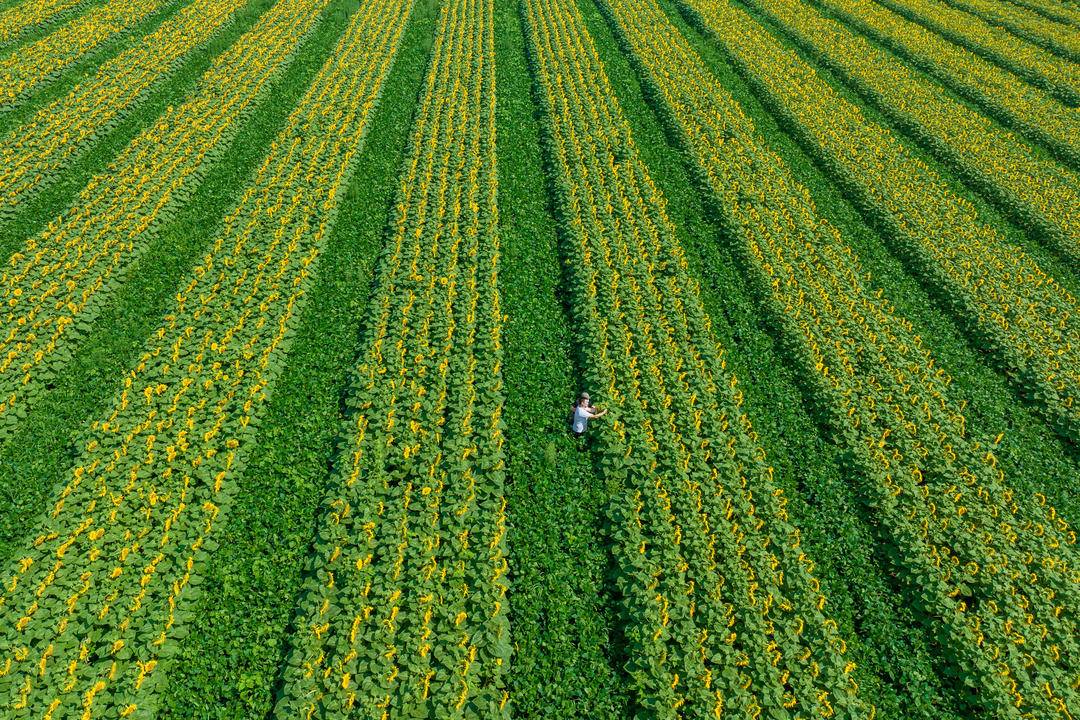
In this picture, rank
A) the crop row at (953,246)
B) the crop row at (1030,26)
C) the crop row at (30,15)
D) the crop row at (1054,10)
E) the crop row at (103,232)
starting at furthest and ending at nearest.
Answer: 1. the crop row at (1054,10)
2. the crop row at (1030,26)
3. the crop row at (30,15)
4. the crop row at (953,246)
5. the crop row at (103,232)

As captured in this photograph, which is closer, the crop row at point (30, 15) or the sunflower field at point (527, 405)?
the sunflower field at point (527, 405)

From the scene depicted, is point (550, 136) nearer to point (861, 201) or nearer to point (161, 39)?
point (861, 201)

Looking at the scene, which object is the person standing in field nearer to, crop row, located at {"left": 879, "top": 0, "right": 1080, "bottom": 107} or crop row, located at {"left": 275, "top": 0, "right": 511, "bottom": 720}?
crop row, located at {"left": 275, "top": 0, "right": 511, "bottom": 720}

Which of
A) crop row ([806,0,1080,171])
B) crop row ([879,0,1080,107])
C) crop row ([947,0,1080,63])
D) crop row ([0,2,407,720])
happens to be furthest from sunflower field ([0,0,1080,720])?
crop row ([947,0,1080,63])

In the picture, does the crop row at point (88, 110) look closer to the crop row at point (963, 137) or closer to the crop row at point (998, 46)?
the crop row at point (963, 137)

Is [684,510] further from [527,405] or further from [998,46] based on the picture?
[998,46]

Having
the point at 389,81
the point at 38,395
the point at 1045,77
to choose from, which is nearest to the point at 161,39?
the point at 389,81

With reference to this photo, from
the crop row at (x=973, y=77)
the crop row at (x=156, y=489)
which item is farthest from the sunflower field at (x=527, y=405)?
the crop row at (x=973, y=77)

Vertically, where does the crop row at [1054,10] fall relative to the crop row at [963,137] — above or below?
above
